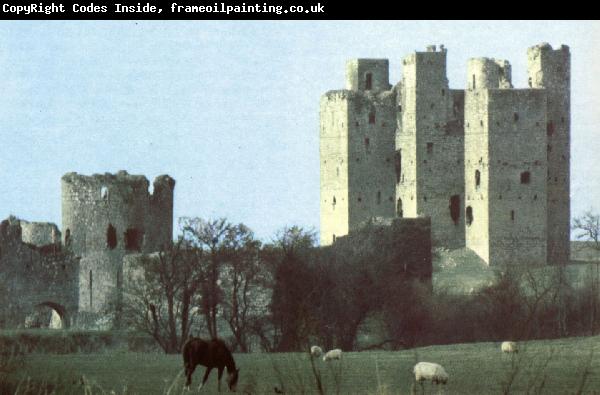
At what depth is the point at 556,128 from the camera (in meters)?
70.6

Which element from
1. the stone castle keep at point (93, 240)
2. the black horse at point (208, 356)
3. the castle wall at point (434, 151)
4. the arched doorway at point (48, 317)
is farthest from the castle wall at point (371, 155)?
the black horse at point (208, 356)

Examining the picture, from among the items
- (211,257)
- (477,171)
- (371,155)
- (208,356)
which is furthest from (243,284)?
(208,356)

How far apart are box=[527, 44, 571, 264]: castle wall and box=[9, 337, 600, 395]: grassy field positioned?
3269 centimetres

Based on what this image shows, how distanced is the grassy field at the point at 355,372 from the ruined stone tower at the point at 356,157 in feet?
113

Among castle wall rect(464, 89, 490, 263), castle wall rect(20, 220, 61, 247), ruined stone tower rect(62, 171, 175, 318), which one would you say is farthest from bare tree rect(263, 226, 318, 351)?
castle wall rect(464, 89, 490, 263)

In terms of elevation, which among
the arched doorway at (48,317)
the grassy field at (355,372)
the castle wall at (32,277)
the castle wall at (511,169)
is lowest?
the grassy field at (355,372)

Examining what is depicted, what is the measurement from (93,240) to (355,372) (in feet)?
91.6

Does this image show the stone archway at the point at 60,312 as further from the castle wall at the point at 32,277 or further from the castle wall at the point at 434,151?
the castle wall at the point at 434,151

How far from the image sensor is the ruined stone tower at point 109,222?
55969mm

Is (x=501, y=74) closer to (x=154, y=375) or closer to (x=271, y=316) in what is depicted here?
(x=271, y=316)

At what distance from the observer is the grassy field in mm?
25094

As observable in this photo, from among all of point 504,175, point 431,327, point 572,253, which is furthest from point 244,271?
point 572,253

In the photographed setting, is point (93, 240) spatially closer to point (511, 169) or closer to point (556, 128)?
point (511, 169)

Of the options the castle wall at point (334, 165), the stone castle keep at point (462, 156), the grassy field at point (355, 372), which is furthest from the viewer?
the castle wall at point (334, 165)
